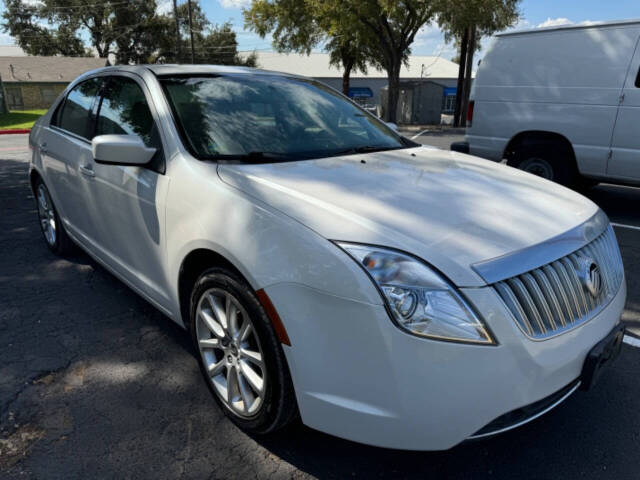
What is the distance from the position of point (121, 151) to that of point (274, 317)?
1245 millimetres

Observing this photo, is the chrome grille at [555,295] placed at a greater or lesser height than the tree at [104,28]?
lesser

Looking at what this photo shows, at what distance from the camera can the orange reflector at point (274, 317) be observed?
6.07ft

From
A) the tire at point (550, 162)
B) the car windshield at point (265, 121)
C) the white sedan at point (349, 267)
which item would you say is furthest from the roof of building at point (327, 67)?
the white sedan at point (349, 267)

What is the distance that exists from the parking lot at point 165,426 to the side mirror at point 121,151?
45.7 inches

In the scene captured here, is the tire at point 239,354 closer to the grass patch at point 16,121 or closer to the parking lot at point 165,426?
the parking lot at point 165,426

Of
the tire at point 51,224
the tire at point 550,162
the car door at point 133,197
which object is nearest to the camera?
the car door at point 133,197

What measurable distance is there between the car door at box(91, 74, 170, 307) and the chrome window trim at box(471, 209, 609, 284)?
5.15 ft

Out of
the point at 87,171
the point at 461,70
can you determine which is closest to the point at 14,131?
the point at 461,70

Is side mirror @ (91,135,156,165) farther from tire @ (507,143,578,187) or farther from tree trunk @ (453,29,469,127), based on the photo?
tree trunk @ (453,29,469,127)

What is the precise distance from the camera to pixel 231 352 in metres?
2.23

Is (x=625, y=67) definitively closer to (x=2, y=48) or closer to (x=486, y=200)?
(x=486, y=200)

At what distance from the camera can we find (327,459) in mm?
2104

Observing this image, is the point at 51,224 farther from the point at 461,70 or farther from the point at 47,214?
the point at 461,70

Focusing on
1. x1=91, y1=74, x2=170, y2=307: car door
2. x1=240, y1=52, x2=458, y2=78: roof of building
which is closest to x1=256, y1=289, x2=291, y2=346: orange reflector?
x1=91, y1=74, x2=170, y2=307: car door
